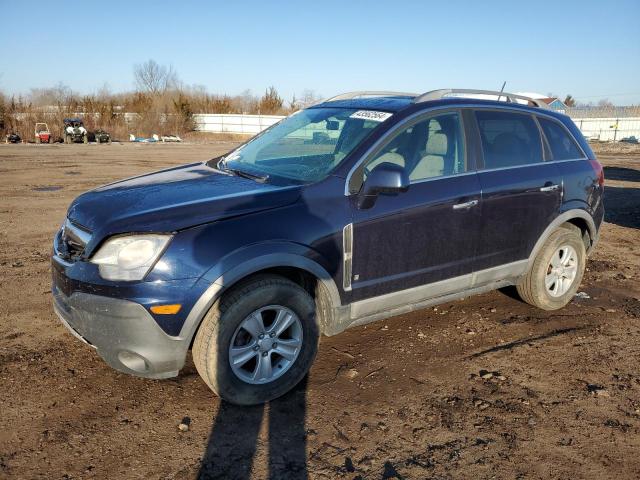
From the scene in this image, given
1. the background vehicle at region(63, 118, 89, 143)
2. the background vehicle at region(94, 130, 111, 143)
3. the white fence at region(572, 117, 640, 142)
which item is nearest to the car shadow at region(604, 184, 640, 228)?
the background vehicle at region(94, 130, 111, 143)

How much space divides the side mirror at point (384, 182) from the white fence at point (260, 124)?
46.5m

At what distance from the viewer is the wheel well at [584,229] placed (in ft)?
16.5

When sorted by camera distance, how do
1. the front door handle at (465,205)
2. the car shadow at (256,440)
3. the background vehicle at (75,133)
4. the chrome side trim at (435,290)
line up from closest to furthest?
the car shadow at (256,440)
the chrome side trim at (435,290)
the front door handle at (465,205)
the background vehicle at (75,133)

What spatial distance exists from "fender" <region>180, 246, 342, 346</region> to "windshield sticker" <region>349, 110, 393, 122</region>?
49.2 inches

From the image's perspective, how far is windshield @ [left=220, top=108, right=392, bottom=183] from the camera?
3814 mm

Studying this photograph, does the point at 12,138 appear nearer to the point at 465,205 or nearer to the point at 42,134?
the point at 42,134

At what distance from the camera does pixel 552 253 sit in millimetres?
4805

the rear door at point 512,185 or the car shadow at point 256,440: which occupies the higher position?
the rear door at point 512,185

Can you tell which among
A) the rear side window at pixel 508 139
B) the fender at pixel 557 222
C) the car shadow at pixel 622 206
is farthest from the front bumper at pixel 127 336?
the car shadow at pixel 622 206

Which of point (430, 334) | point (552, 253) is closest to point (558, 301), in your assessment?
point (552, 253)

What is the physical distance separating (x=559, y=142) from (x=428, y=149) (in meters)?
1.67

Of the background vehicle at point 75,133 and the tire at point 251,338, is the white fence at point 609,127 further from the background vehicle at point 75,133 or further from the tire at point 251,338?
the tire at point 251,338

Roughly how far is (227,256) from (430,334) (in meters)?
2.20

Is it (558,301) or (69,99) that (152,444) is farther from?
(69,99)
